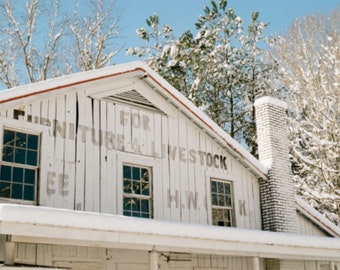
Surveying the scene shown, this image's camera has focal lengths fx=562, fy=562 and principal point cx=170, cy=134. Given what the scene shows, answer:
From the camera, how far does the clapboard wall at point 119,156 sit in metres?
11.4

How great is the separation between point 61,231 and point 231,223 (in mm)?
7336

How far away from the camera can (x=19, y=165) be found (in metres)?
11.1

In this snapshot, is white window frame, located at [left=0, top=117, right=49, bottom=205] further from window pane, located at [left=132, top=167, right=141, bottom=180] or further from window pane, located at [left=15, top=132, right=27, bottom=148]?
window pane, located at [left=132, top=167, right=141, bottom=180]

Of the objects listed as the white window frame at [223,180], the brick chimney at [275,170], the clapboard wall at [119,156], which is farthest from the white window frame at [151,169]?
the brick chimney at [275,170]

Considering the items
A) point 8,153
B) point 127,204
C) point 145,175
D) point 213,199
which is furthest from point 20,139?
point 213,199

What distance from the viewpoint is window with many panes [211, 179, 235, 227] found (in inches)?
569

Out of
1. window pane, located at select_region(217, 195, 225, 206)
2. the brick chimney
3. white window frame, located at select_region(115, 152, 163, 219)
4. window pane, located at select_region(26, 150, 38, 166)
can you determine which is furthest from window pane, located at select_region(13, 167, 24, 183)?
the brick chimney

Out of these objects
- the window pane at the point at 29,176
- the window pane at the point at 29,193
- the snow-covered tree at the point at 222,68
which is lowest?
the window pane at the point at 29,193

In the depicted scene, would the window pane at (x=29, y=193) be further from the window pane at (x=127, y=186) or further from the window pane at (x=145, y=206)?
the window pane at (x=145, y=206)

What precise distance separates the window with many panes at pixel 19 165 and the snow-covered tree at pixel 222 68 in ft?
55.1

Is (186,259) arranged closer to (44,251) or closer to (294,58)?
(44,251)

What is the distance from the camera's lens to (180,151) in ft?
46.1

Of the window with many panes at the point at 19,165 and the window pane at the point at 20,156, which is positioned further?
the window pane at the point at 20,156

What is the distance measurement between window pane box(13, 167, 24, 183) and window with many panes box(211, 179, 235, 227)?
207 inches
